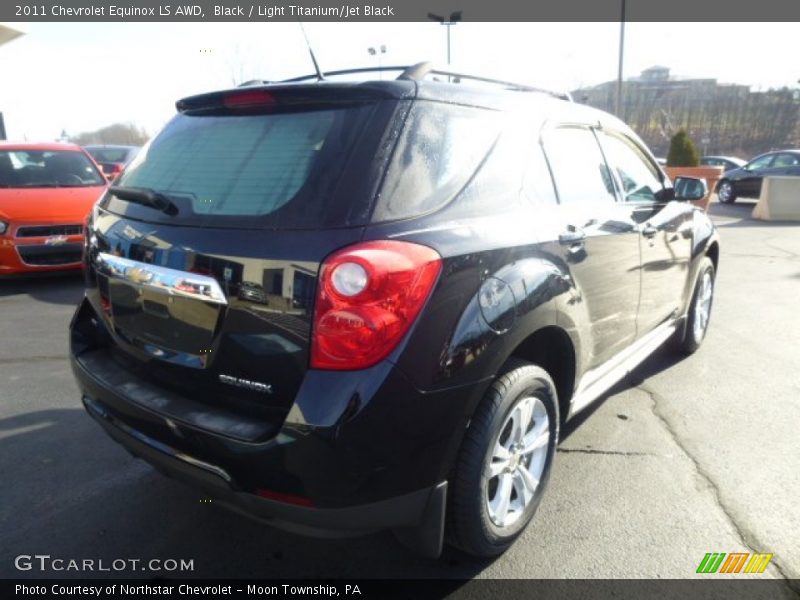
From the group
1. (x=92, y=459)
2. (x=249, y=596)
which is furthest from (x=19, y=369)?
(x=249, y=596)

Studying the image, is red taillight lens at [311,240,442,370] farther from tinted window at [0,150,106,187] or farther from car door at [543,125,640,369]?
tinted window at [0,150,106,187]

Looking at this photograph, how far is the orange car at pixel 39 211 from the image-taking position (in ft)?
21.2

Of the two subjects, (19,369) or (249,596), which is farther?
(19,369)

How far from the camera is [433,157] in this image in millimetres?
2051

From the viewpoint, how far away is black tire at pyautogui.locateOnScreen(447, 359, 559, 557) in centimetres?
203

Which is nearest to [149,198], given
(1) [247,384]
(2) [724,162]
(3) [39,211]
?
(1) [247,384]

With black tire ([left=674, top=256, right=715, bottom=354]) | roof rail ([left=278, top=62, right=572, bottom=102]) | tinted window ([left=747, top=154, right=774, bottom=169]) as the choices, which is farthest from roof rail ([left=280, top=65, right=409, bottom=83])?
tinted window ([left=747, top=154, right=774, bottom=169])

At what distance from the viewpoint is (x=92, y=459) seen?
3.03m

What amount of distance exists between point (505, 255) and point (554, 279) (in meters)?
0.35

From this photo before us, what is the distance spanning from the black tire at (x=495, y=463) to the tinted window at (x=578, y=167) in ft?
2.87

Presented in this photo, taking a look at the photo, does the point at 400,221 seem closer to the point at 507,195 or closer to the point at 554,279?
the point at 507,195

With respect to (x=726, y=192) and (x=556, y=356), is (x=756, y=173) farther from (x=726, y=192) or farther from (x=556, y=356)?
(x=556, y=356)

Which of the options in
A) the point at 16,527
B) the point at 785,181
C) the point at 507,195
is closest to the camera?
the point at 507,195

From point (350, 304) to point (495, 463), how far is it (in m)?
0.94
